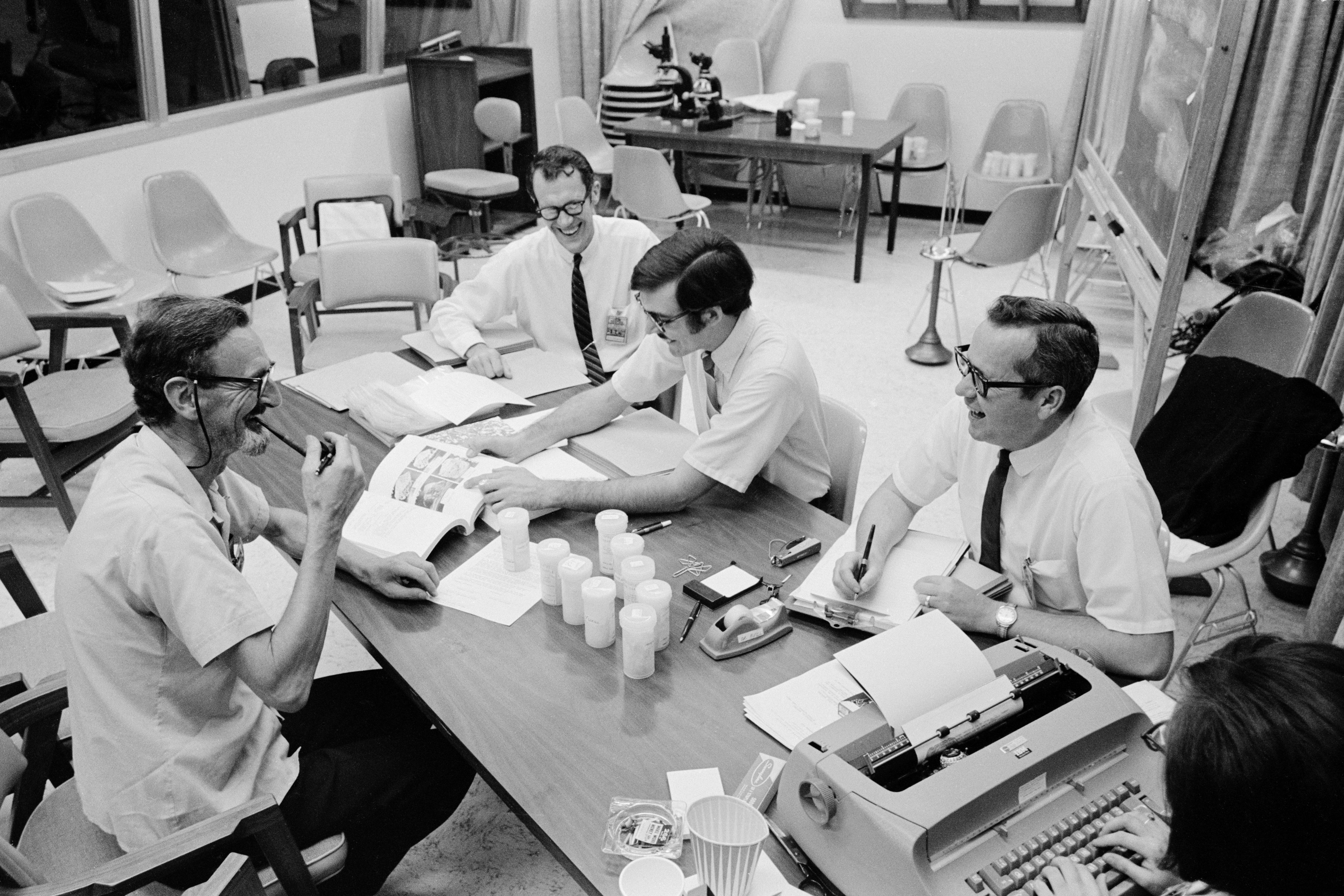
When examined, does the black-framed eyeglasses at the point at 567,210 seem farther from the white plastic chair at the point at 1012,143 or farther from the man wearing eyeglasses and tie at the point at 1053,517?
the white plastic chair at the point at 1012,143

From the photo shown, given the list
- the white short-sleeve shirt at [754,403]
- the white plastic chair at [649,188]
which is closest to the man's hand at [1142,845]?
the white short-sleeve shirt at [754,403]

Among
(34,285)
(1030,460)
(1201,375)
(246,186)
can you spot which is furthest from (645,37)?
(1030,460)

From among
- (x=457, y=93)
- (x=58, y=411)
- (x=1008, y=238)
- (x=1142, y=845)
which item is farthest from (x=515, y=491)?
(x=457, y=93)

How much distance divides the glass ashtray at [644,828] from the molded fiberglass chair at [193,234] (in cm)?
420

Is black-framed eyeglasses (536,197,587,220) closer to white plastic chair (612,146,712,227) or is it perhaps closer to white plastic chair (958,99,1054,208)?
white plastic chair (612,146,712,227)

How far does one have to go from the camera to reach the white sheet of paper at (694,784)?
1.48 meters

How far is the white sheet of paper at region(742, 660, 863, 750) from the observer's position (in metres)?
1.58

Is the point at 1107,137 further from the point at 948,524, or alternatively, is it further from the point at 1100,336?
the point at 948,524

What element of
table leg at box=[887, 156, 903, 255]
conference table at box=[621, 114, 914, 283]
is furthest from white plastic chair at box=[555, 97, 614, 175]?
table leg at box=[887, 156, 903, 255]

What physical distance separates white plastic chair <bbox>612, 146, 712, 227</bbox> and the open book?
372 cm

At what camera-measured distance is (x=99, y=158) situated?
4797mm

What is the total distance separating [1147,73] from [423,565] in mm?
3704

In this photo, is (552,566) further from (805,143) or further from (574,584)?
(805,143)

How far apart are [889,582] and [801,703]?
37 cm
